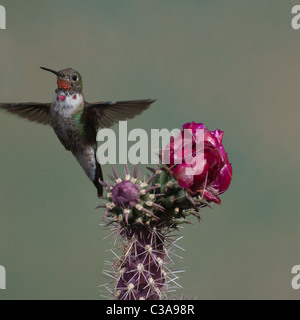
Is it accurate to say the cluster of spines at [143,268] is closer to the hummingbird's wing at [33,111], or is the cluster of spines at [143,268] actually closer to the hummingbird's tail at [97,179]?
the hummingbird's tail at [97,179]

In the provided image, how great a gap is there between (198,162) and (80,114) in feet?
3.06

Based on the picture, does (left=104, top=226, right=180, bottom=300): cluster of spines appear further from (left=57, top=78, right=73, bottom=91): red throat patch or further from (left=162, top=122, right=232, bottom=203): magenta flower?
(left=57, top=78, right=73, bottom=91): red throat patch

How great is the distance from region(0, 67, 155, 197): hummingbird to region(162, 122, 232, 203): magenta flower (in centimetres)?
64

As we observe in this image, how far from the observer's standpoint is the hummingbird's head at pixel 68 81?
78.1 inches

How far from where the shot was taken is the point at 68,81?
1.99 m

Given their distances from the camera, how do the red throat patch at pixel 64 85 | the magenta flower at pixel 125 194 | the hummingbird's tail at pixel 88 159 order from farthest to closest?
the hummingbird's tail at pixel 88 159 → the red throat patch at pixel 64 85 → the magenta flower at pixel 125 194

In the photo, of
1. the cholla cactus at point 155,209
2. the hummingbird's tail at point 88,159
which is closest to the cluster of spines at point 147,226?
the cholla cactus at point 155,209

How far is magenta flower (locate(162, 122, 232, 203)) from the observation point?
1.27 m

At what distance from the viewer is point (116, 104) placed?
204 cm

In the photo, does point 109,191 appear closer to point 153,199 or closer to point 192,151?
point 153,199

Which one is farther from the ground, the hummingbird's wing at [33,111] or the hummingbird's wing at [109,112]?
the hummingbird's wing at [33,111]

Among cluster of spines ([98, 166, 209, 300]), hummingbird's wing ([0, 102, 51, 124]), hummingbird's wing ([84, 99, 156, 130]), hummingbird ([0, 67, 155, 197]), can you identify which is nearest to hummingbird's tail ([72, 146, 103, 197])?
hummingbird ([0, 67, 155, 197])

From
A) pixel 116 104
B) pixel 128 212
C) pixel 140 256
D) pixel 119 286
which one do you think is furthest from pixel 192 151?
pixel 116 104

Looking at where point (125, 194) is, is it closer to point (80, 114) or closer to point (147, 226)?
point (147, 226)
